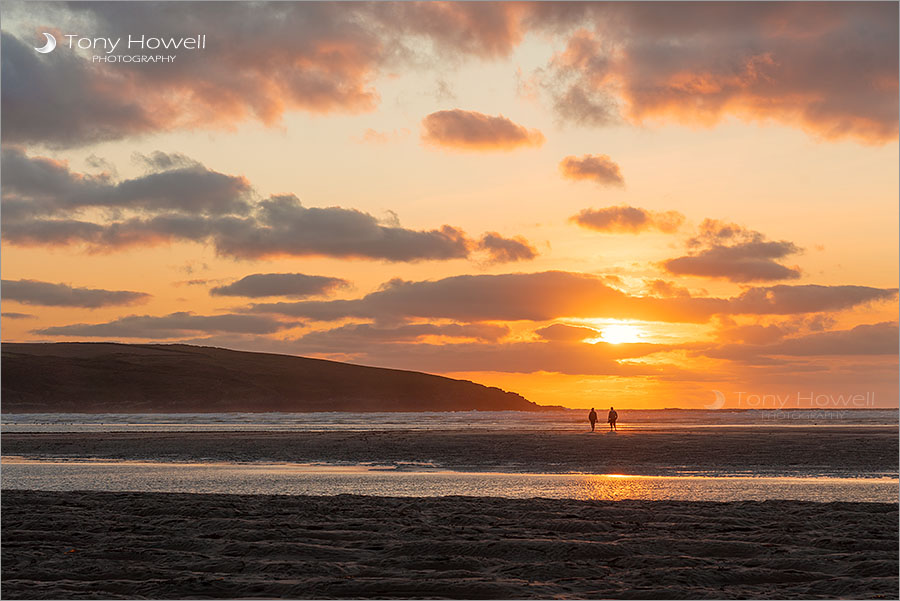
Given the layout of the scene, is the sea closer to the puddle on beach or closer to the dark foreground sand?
the puddle on beach

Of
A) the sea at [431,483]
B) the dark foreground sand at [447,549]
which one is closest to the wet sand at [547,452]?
the sea at [431,483]

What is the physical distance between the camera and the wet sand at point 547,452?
30875mm

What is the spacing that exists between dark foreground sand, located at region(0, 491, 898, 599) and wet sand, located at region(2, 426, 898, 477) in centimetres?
1271

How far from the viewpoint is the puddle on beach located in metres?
21.7

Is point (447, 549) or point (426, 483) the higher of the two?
point (447, 549)

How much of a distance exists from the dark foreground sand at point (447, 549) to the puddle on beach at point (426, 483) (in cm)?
344

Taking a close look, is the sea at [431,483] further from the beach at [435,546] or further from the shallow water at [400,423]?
the shallow water at [400,423]

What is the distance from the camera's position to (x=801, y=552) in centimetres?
1295

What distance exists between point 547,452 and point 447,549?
2513 centimetres

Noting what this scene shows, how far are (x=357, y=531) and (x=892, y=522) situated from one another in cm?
980

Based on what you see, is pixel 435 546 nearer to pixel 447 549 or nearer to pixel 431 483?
pixel 447 549

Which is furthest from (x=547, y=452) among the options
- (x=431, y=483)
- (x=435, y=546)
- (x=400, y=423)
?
(x=400, y=423)

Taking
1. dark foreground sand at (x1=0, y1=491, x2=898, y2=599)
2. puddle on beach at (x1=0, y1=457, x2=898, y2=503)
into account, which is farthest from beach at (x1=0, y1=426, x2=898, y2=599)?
puddle on beach at (x1=0, y1=457, x2=898, y2=503)

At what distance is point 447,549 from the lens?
43.3ft
